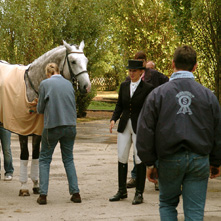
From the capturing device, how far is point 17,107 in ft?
24.5

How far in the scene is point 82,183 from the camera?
26.8 ft

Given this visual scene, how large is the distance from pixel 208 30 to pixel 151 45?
13213mm

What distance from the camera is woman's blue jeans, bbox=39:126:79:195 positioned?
267 inches

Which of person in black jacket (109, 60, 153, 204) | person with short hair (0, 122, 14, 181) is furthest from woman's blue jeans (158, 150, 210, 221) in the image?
person with short hair (0, 122, 14, 181)

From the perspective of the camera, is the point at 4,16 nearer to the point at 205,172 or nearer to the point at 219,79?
the point at 219,79

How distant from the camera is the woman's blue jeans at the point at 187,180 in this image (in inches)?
156

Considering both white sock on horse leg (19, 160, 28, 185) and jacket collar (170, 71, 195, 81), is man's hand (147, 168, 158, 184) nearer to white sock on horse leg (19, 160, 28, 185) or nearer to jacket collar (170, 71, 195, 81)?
jacket collar (170, 71, 195, 81)

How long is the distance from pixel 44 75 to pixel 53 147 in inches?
47.4

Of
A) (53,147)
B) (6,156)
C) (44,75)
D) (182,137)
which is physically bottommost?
(6,156)

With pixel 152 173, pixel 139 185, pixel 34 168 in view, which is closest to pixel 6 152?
pixel 34 168

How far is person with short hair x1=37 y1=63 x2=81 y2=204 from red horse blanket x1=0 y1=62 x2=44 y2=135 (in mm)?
568

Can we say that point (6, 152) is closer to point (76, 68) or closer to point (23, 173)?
point (23, 173)

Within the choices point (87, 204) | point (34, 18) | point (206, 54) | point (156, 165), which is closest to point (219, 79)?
point (206, 54)

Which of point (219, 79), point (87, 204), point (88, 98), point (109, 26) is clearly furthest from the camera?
point (109, 26)
